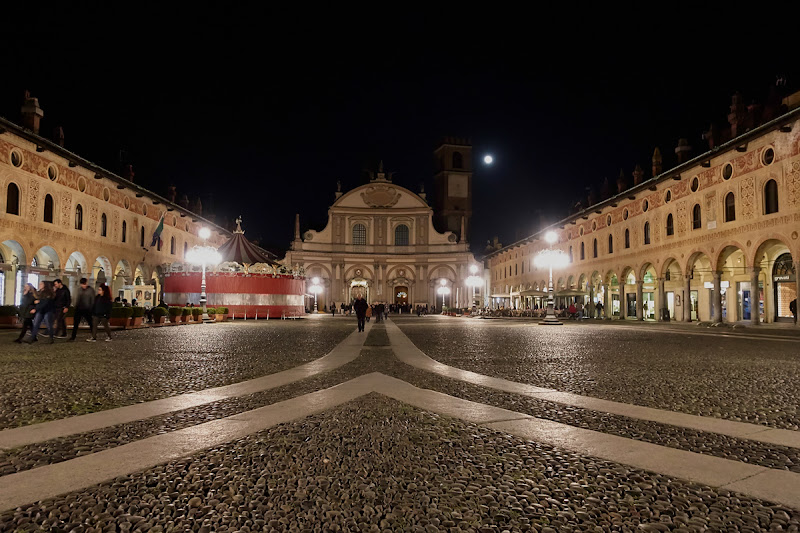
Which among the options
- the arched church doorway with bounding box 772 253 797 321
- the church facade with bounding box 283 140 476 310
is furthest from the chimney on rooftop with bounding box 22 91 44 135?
the arched church doorway with bounding box 772 253 797 321

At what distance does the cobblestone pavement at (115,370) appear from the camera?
5574mm

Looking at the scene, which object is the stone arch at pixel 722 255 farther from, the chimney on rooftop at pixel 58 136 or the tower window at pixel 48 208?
the chimney on rooftop at pixel 58 136

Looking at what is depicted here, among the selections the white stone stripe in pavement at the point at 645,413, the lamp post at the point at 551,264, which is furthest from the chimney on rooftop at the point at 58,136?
the white stone stripe in pavement at the point at 645,413

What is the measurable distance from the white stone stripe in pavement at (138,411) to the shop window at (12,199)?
924 inches

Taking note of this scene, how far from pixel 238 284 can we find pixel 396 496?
35383mm

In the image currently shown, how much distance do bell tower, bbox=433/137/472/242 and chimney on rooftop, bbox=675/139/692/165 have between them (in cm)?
3846

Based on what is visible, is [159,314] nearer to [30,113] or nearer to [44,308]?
[44,308]

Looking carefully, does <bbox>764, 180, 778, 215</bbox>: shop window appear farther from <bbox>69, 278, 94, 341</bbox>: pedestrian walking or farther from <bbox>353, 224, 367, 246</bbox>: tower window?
<bbox>353, 224, 367, 246</bbox>: tower window

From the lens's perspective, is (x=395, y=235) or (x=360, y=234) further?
(x=395, y=235)

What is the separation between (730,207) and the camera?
2784 centimetres

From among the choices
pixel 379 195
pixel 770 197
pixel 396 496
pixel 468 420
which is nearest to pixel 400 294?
pixel 379 195

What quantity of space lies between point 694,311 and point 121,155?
43573 mm

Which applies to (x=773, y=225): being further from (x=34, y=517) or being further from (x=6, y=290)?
(x=6, y=290)

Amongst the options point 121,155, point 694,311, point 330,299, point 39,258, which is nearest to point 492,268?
point 330,299
